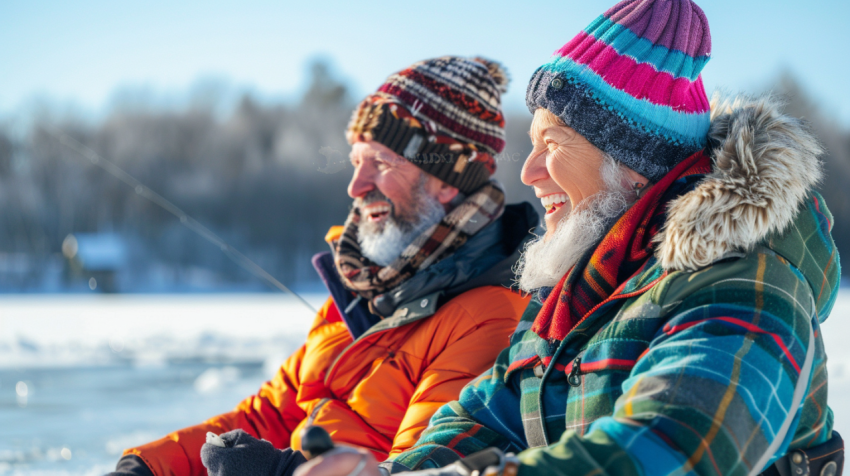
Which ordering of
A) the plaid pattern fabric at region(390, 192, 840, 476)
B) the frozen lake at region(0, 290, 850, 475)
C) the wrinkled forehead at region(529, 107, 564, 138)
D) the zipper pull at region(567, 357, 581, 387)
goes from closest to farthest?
the plaid pattern fabric at region(390, 192, 840, 476), the zipper pull at region(567, 357, 581, 387), the wrinkled forehead at region(529, 107, 564, 138), the frozen lake at region(0, 290, 850, 475)

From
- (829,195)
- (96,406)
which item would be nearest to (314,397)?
(96,406)

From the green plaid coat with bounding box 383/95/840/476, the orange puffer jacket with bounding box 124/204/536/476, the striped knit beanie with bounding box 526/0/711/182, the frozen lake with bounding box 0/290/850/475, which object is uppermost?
the striped knit beanie with bounding box 526/0/711/182

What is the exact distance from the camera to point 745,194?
3.80 ft

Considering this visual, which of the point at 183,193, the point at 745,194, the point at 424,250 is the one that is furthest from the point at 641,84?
the point at 183,193

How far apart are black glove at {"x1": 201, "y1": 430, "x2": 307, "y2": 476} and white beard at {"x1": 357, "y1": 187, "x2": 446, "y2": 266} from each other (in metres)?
0.91

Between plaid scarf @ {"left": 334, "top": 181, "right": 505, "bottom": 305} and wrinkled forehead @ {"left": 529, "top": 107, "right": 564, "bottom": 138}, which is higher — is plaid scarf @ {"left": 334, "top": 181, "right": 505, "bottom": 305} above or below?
below

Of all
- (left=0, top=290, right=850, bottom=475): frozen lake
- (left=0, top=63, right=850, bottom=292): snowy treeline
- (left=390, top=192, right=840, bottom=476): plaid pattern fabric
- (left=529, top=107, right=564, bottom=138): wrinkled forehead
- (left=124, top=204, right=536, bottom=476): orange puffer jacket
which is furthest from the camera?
(left=0, top=63, right=850, bottom=292): snowy treeline

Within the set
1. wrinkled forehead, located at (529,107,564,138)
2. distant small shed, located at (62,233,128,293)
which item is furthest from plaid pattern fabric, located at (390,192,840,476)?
distant small shed, located at (62,233,128,293)

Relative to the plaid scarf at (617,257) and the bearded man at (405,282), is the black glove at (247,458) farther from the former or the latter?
the plaid scarf at (617,257)

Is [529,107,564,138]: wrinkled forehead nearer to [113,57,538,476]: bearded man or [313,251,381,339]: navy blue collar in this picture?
[113,57,538,476]: bearded man

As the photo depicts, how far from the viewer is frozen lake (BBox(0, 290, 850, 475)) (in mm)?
3307

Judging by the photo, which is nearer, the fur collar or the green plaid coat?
the green plaid coat

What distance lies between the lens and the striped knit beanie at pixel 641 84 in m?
1.42

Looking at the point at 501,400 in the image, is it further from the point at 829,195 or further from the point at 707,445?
the point at 829,195
